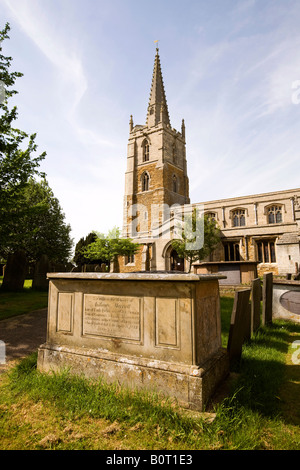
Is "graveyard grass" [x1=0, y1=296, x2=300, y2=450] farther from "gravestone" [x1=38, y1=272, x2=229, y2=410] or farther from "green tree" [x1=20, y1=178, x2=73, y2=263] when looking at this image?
"green tree" [x1=20, y1=178, x2=73, y2=263]

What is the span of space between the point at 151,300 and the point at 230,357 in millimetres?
1643

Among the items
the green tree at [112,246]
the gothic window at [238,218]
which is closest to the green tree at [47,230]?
the green tree at [112,246]

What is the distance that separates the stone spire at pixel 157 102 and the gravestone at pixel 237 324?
3678 cm

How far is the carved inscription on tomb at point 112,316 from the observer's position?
3.22 m

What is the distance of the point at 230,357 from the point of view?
145 inches

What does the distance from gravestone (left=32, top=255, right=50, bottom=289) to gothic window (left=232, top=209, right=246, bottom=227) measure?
2065cm

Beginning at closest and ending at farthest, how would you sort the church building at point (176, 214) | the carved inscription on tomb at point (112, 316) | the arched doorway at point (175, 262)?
the carved inscription on tomb at point (112, 316) → the church building at point (176, 214) → the arched doorway at point (175, 262)

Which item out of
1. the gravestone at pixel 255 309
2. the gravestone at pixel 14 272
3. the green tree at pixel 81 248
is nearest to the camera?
the gravestone at pixel 255 309

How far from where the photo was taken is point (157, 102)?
37.7 meters

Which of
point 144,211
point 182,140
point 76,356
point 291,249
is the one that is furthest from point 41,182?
point 76,356

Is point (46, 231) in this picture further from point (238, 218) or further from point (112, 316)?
point (112, 316)

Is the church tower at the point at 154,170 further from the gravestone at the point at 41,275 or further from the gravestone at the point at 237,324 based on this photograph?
the gravestone at the point at 237,324

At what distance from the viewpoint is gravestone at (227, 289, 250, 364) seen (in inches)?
144
